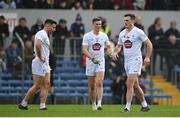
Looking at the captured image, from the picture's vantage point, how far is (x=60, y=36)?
94.4 feet

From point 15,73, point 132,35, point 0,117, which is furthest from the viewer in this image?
point 15,73

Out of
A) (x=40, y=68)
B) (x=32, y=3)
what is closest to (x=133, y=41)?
(x=40, y=68)

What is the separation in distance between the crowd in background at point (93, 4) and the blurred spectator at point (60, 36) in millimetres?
2092

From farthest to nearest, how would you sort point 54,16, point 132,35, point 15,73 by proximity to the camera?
point 54,16 < point 15,73 < point 132,35

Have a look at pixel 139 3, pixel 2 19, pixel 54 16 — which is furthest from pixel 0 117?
pixel 139 3

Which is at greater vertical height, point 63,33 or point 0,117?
Result: point 63,33

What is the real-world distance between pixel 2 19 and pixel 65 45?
2591 millimetres

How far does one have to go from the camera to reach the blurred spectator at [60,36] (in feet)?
92.9

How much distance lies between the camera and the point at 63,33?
29328 millimetres

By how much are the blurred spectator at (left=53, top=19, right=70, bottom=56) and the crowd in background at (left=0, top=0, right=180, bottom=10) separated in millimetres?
2092

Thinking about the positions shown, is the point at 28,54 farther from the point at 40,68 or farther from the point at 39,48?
the point at 39,48

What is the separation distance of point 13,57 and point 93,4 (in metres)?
5.96

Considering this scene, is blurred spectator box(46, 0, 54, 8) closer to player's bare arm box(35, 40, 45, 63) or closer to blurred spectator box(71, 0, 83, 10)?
blurred spectator box(71, 0, 83, 10)

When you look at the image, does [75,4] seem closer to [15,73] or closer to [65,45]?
[65,45]
